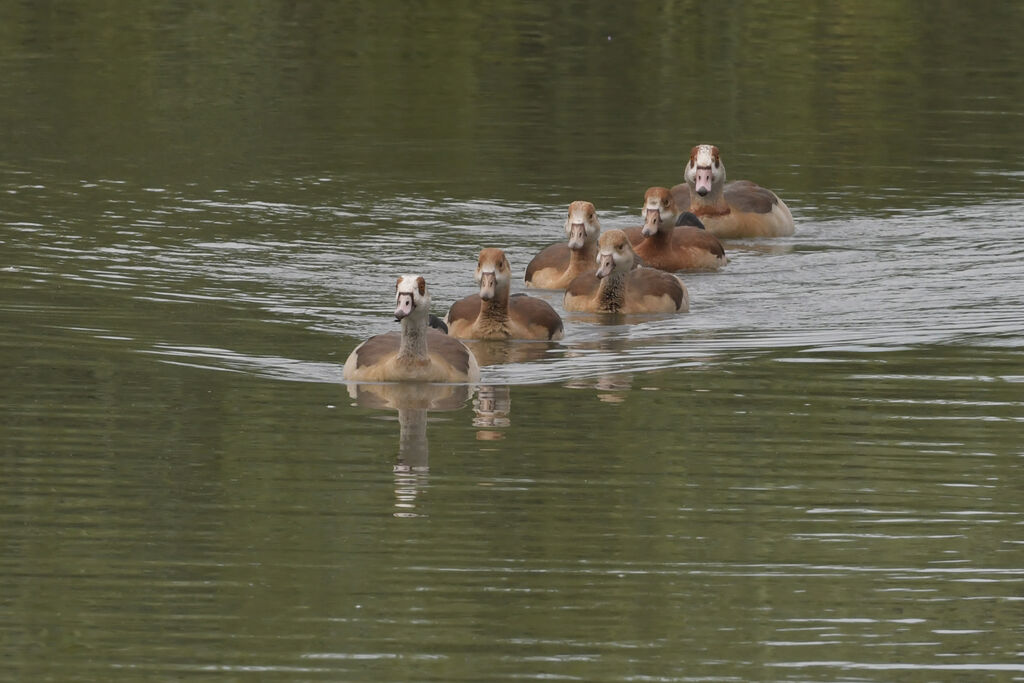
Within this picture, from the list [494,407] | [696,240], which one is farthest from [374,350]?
[696,240]

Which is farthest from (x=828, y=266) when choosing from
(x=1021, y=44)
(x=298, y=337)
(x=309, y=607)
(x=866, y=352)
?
(x=1021, y=44)

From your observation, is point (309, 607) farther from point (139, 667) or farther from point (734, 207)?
point (734, 207)

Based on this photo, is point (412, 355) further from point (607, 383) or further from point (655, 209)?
point (655, 209)

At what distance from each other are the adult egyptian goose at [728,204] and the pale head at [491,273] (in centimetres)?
728

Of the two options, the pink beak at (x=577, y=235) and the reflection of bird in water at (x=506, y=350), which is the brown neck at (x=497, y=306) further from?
the pink beak at (x=577, y=235)

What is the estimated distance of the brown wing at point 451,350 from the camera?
16859mm

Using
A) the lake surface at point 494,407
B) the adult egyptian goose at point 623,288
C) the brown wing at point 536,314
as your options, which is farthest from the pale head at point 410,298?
the adult egyptian goose at point 623,288

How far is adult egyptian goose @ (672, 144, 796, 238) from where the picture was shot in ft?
83.1

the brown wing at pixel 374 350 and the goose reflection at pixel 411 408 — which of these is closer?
the goose reflection at pixel 411 408

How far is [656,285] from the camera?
20328mm

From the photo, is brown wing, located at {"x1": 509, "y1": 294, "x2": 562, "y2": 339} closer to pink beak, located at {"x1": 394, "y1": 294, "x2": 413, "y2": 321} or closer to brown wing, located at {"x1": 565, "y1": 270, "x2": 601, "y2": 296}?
brown wing, located at {"x1": 565, "y1": 270, "x2": 601, "y2": 296}

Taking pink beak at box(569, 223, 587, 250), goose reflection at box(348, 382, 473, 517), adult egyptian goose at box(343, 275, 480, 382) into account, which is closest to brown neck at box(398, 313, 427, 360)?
adult egyptian goose at box(343, 275, 480, 382)

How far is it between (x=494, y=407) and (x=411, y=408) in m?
0.61

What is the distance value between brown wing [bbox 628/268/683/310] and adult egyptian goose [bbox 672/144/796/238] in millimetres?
4917
